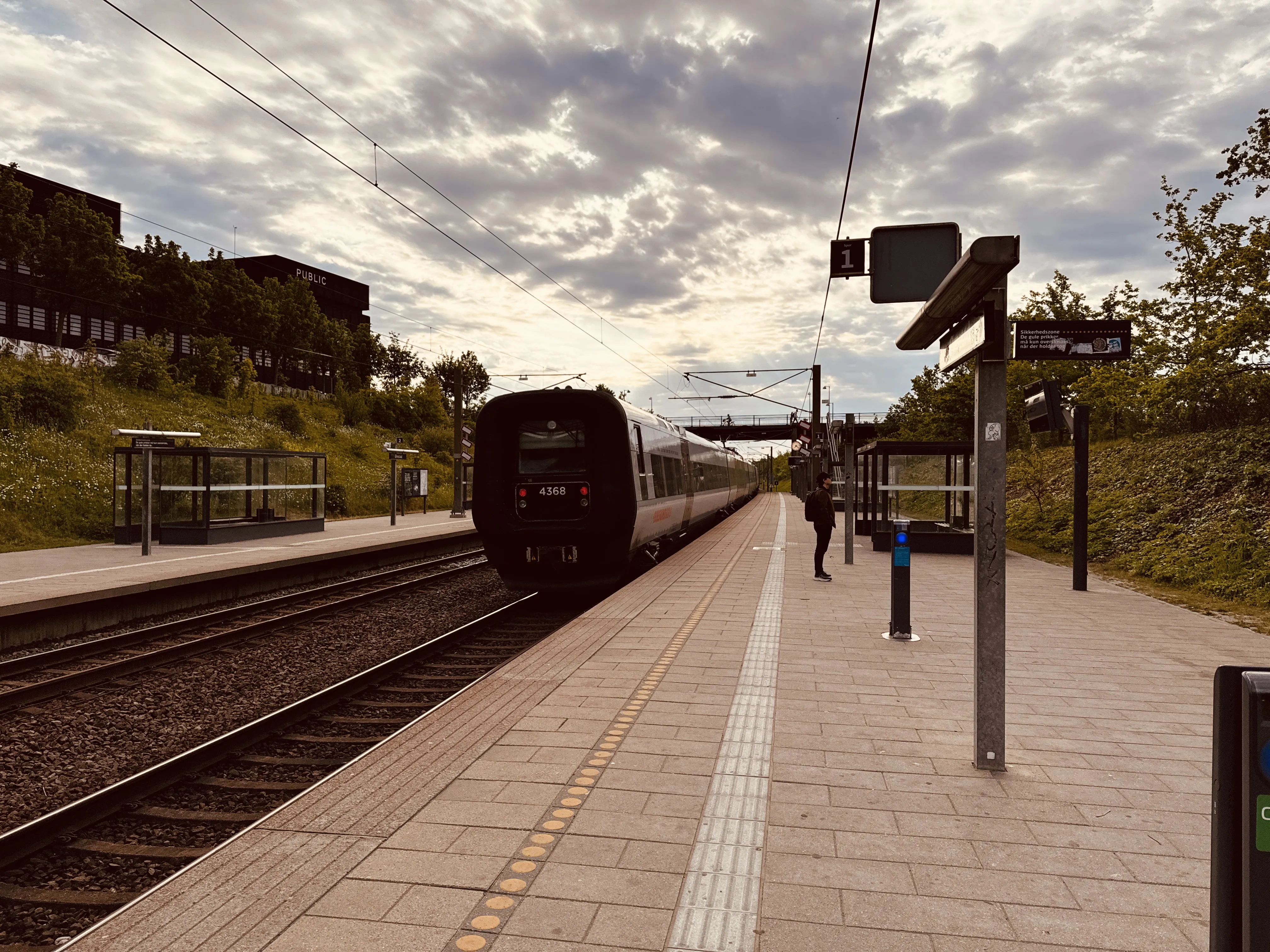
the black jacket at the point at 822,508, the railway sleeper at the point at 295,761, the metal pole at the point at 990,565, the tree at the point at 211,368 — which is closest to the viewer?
the metal pole at the point at 990,565

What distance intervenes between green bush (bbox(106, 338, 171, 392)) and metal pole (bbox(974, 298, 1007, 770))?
34.5 m

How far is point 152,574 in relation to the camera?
1197 cm

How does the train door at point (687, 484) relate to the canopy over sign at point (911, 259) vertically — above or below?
below

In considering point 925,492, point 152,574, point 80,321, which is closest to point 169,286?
point 80,321

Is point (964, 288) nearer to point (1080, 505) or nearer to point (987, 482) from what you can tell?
point (987, 482)

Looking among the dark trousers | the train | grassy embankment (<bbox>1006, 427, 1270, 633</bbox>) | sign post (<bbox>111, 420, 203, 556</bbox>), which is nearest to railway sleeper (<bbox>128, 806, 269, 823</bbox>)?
the train

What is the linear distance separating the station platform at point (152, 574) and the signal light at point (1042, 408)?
1026 cm

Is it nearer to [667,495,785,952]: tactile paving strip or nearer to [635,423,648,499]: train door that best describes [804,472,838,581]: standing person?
[635,423,648,499]: train door

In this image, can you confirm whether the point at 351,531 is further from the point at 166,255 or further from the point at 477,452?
the point at 166,255

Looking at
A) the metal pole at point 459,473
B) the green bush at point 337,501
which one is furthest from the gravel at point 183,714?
the green bush at point 337,501

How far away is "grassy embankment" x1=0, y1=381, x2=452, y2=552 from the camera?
734 inches

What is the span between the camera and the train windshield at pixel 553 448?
11.3 meters

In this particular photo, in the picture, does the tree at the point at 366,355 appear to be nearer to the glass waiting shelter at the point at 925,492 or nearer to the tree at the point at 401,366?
the tree at the point at 401,366

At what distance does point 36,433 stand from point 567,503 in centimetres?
1998
